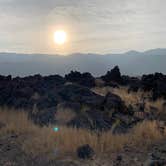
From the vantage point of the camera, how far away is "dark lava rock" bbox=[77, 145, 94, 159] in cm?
775

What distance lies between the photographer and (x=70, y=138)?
8688mm

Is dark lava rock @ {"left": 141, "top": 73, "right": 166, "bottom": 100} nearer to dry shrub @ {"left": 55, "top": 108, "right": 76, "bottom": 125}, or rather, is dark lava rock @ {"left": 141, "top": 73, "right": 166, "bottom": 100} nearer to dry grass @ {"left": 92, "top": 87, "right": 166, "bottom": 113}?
dry grass @ {"left": 92, "top": 87, "right": 166, "bottom": 113}

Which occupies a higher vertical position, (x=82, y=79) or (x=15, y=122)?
(x=82, y=79)

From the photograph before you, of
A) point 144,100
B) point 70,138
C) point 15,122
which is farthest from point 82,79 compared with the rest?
point 70,138

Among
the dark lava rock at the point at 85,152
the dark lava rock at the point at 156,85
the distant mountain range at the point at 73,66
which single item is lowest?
the dark lava rock at the point at 85,152

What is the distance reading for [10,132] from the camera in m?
9.98

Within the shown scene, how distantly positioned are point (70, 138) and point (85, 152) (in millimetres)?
996

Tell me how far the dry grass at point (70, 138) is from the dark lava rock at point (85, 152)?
0.71ft

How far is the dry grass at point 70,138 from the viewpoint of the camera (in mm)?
8211

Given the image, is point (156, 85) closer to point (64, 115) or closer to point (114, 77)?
point (114, 77)

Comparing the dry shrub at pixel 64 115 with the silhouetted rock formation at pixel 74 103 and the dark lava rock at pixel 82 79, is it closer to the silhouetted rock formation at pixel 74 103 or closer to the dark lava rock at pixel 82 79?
the silhouetted rock formation at pixel 74 103

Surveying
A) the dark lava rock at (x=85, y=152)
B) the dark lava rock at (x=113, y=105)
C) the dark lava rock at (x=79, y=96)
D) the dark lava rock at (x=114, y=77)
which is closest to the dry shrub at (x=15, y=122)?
the dark lava rock at (x=79, y=96)

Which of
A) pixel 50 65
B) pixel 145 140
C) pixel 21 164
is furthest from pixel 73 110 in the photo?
pixel 50 65

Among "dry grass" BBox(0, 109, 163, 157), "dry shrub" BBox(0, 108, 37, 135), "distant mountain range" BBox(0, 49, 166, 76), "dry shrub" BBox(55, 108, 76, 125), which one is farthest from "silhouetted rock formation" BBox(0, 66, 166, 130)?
"distant mountain range" BBox(0, 49, 166, 76)
